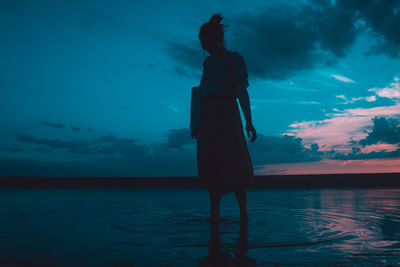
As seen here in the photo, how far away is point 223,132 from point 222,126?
3.0 inches

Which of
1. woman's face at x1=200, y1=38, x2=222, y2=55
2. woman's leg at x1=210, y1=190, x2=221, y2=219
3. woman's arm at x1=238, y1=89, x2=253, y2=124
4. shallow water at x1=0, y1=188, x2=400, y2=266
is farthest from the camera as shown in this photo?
woman's face at x1=200, y1=38, x2=222, y2=55

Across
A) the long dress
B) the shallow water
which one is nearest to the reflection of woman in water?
the long dress

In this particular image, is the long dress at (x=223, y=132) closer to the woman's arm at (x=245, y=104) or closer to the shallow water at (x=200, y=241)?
the woman's arm at (x=245, y=104)

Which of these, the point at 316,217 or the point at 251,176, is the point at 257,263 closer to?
the point at 251,176

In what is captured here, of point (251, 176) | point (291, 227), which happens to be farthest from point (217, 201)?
point (291, 227)

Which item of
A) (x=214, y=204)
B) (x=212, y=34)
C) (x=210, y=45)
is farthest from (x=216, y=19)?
(x=214, y=204)

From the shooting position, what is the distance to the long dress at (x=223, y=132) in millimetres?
3762

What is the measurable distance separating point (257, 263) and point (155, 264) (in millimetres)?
669

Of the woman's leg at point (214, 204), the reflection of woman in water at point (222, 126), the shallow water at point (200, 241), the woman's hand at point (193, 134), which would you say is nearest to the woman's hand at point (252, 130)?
the reflection of woman in water at point (222, 126)

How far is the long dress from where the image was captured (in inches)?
148

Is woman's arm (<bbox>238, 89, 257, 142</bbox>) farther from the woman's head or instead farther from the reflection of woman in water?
the woman's head

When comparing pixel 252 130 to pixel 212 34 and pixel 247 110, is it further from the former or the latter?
pixel 212 34

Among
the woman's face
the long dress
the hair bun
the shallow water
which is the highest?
the hair bun

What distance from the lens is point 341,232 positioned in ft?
10.3
